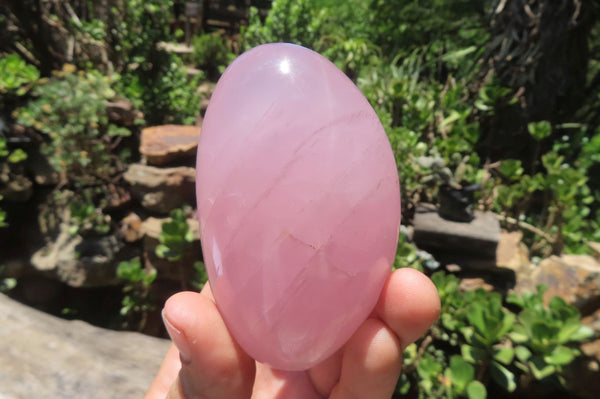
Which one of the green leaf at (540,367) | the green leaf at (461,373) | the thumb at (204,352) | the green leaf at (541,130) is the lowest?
the green leaf at (461,373)

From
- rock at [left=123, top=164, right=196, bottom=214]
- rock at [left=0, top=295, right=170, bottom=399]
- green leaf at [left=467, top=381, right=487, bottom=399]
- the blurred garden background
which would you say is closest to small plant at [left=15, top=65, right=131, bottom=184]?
the blurred garden background

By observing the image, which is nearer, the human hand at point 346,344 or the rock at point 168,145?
the human hand at point 346,344

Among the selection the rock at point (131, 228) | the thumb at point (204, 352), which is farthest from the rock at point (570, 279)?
the rock at point (131, 228)

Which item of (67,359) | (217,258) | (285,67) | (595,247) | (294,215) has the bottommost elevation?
(67,359)

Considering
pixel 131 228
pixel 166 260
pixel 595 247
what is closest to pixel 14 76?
pixel 131 228

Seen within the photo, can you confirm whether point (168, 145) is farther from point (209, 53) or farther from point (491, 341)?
point (209, 53)

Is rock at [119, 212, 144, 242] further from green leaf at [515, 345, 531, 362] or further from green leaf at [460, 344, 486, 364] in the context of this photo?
green leaf at [515, 345, 531, 362]

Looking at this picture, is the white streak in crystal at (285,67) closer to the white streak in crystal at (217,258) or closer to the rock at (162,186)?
the white streak in crystal at (217,258)
